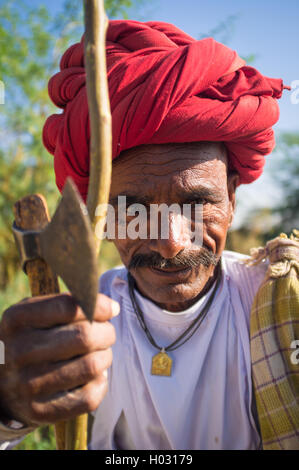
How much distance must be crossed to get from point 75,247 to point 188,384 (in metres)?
1.33

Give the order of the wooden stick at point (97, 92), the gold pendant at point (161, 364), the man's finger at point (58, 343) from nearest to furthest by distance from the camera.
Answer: the wooden stick at point (97, 92) → the man's finger at point (58, 343) → the gold pendant at point (161, 364)

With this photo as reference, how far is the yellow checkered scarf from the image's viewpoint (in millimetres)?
1566

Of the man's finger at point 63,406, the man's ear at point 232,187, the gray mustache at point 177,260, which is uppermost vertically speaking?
the man's ear at point 232,187

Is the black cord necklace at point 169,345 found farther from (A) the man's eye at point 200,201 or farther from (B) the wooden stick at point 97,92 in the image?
(B) the wooden stick at point 97,92

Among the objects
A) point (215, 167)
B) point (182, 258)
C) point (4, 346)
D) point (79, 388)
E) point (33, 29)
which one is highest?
point (33, 29)

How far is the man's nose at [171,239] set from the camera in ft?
5.26

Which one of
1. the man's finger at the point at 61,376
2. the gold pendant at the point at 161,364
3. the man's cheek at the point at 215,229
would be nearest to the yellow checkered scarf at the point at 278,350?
the man's cheek at the point at 215,229

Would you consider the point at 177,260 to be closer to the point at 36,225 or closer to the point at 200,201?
the point at 200,201

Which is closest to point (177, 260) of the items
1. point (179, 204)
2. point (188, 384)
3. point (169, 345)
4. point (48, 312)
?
point (179, 204)

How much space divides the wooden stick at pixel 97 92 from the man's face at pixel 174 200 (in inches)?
29.6

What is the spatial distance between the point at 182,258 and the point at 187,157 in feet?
1.51

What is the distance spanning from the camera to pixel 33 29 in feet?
21.7
